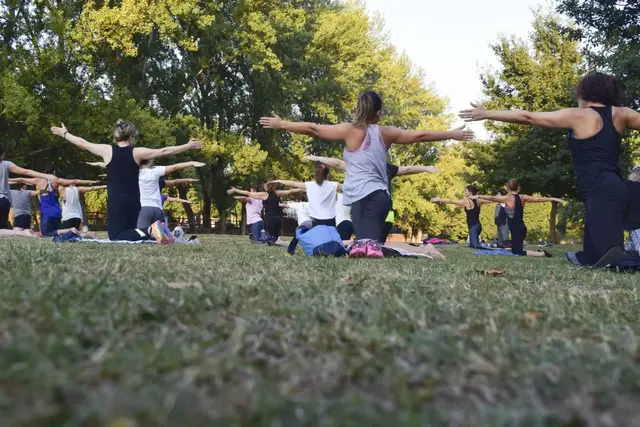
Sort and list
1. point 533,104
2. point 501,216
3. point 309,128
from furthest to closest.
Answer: point 533,104 → point 501,216 → point 309,128

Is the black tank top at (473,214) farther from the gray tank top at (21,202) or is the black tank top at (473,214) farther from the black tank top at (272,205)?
the gray tank top at (21,202)

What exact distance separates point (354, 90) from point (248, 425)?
3887 cm

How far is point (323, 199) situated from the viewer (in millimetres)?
14680

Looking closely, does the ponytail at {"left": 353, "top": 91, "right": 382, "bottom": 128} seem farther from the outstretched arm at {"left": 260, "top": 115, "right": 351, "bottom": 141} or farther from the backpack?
the backpack

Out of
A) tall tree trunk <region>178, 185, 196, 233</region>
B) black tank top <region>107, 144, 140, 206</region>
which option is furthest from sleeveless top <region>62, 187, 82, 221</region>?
tall tree trunk <region>178, 185, 196, 233</region>

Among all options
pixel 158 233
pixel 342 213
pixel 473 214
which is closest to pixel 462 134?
pixel 342 213

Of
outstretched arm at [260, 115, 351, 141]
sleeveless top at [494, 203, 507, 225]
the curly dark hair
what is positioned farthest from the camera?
sleeveless top at [494, 203, 507, 225]

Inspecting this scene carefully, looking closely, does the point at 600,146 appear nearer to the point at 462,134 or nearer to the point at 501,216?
the point at 462,134

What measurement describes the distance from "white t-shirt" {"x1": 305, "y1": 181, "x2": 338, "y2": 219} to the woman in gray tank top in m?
5.28

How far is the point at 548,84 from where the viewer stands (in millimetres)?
36188

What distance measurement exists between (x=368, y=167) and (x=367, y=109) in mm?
744

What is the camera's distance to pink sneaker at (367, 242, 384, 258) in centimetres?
862

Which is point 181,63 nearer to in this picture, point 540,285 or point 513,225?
point 513,225

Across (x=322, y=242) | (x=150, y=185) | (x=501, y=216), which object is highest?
(x=150, y=185)
